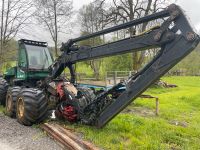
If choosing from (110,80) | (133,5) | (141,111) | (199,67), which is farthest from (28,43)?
(199,67)

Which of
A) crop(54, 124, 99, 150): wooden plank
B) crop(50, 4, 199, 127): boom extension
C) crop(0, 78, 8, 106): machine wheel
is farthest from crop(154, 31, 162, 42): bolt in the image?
crop(0, 78, 8, 106): machine wheel

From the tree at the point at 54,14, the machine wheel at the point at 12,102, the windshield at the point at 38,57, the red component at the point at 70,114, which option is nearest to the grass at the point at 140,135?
the red component at the point at 70,114

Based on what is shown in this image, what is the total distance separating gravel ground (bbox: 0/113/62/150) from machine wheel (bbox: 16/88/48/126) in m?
0.25

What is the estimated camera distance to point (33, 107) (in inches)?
313

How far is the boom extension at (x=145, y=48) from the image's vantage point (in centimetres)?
538

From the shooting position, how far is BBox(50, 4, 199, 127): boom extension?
5.38 m

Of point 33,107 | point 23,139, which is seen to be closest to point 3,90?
point 33,107

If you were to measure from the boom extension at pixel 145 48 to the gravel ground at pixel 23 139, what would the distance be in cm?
130

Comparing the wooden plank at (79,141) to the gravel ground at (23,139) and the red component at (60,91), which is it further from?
the red component at (60,91)

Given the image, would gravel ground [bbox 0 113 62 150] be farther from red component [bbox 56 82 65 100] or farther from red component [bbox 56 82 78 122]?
red component [bbox 56 82 65 100]

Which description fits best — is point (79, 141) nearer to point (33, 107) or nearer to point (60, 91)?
point (33, 107)

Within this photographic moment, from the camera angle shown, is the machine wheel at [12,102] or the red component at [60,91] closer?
the red component at [60,91]

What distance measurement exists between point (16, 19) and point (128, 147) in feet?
59.0

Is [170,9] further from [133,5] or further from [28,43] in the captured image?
[133,5]
